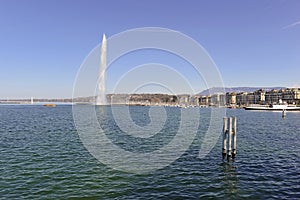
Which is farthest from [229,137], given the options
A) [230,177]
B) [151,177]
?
[151,177]

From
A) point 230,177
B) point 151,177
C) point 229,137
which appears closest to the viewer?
point 151,177

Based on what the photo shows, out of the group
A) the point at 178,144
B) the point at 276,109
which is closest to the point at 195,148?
the point at 178,144

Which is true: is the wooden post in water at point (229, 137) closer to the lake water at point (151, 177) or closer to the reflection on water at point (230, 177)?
the lake water at point (151, 177)

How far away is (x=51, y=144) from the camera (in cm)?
3703

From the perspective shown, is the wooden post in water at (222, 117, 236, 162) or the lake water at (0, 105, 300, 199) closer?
the lake water at (0, 105, 300, 199)

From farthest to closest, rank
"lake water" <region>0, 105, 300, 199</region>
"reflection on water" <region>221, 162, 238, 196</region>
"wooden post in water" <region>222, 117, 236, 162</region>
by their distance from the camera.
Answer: "wooden post in water" <region>222, 117, 236, 162</region>
"reflection on water" <region>221, 162, 238, 196</region>
"lake water" <region>0, 105, 300, 199</region>

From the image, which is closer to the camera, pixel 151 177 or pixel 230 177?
pixel 151 177

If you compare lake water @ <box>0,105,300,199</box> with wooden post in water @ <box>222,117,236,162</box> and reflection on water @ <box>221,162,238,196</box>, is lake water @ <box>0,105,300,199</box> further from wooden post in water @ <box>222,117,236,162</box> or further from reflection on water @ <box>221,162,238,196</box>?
wooden post in water @ <box>222,117,236,162</box>

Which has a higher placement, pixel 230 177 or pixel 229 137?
pixel 229 137

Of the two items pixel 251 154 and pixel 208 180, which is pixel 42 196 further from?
pixel 251 154

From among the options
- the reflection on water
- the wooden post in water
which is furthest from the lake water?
the wooden post in water

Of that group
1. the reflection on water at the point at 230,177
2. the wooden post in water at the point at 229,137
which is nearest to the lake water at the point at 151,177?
the reflection on water at the point at 230,177

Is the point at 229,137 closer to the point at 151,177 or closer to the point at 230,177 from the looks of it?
the point at 230,177

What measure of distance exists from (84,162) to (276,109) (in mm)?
167006
